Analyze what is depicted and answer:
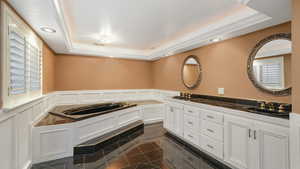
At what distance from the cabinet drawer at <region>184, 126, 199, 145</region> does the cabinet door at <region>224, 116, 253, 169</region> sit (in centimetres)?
59

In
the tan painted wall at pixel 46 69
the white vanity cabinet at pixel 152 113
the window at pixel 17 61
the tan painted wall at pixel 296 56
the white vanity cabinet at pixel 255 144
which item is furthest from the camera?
the white vanity cabinet at pixel 152 113

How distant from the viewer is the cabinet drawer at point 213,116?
221cm

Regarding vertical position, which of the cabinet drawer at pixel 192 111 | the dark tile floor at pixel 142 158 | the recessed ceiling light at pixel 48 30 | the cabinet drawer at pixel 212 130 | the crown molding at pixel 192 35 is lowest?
the dark tile floor at pixel 142 158

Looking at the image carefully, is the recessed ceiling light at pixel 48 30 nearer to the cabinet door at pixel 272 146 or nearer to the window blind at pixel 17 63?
the window blind at pixel 17 63

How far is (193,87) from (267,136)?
2.06 metres

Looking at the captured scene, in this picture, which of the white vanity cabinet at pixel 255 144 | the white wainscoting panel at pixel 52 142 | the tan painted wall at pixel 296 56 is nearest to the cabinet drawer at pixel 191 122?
the white vanity cabinet at pixel 255 144

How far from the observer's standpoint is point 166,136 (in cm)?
341

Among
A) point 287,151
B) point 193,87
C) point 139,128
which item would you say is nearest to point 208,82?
point 193,87

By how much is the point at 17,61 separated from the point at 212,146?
310cm

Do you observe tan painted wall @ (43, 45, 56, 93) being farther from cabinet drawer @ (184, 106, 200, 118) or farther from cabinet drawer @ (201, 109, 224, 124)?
cabinet drawer @ (201, 109, 224, 124)

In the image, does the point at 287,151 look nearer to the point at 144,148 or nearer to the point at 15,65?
the point at 144,148

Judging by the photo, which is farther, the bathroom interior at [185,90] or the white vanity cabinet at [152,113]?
the white vanity cabinet at [152,113]

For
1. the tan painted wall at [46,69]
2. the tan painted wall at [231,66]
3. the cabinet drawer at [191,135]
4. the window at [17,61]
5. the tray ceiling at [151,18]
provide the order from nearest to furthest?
the window at [17,61], the tray ceiling at [151,18], the tan painted wall at [231,66], the cabinet drawer at [191,135], the tan painted wall at [46,69]

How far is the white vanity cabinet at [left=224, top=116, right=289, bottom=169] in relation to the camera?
5.07 feet
